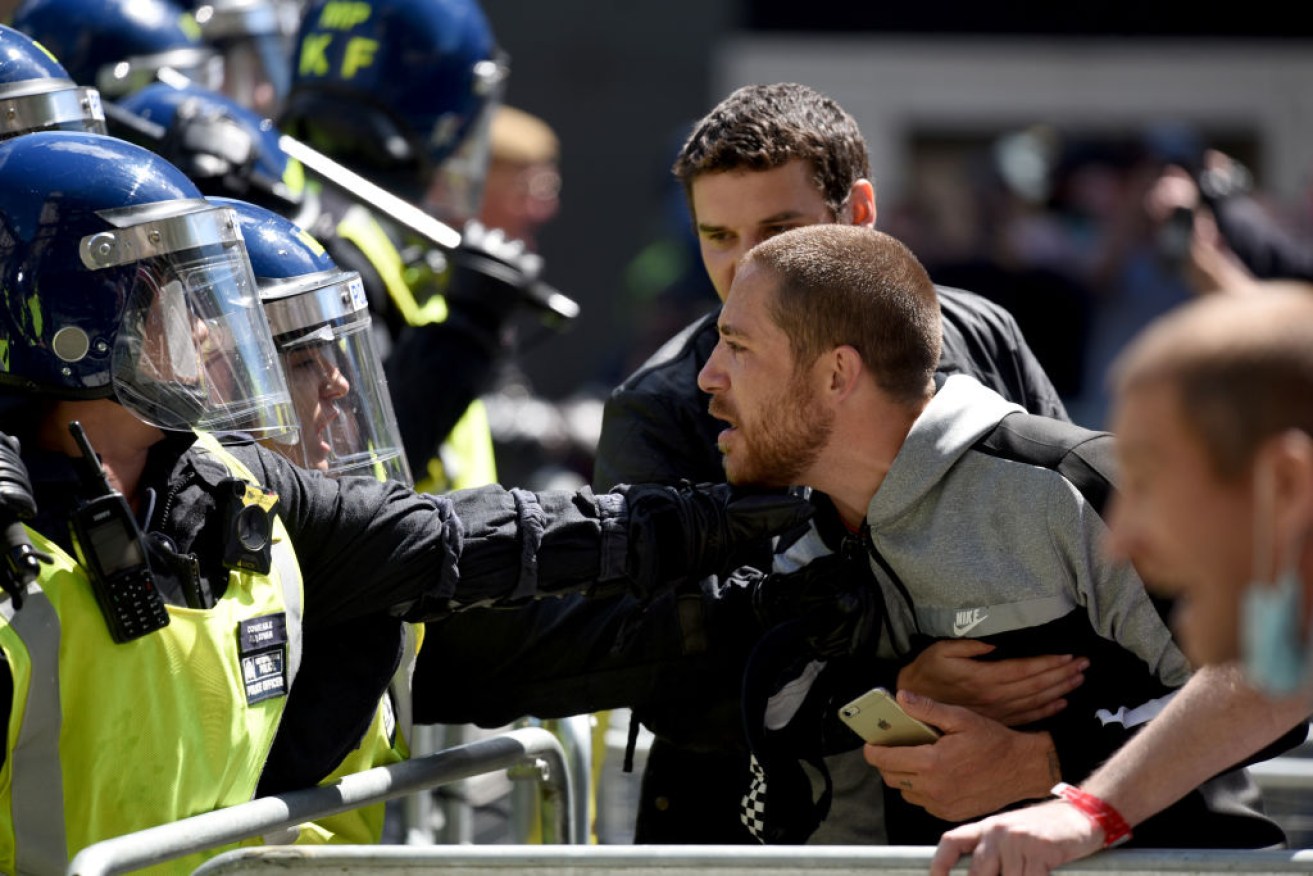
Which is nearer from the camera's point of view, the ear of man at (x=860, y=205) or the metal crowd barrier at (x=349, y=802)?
the metal crowd barrier at (x=349, y=802)

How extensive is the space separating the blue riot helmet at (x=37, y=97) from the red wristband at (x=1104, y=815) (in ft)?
6.33

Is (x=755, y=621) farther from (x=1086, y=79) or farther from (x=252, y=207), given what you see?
(x=1086, y=79)

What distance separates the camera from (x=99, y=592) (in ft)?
7.72

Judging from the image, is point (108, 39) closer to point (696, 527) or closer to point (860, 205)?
point (860, 205)

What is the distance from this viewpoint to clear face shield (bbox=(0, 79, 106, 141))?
3229 mm

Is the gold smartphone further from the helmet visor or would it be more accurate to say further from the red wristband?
the helmet visor

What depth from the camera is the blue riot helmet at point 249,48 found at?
552 centimetres

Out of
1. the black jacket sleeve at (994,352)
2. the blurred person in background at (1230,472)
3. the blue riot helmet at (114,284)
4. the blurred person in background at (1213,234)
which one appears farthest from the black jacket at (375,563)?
the blurred person in background at (1213,234)

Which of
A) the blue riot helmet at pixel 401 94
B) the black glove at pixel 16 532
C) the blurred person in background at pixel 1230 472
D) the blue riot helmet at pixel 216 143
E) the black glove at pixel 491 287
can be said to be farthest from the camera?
the blue riot helmet at pixel 401 94

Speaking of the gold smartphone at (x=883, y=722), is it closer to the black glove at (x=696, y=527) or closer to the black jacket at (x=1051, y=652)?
the black jacket at (x=1051, y=652)

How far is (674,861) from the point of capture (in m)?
2.25

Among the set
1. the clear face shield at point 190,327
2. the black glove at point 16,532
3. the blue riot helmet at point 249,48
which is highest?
the blue riot helmet at point 249,48

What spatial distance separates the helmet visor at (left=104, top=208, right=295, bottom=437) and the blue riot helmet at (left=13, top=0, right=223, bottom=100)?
2.17 m

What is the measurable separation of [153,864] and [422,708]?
0.99 m
